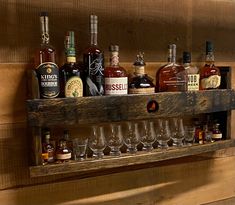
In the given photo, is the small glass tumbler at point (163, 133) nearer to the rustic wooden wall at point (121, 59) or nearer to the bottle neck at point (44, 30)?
the rustic wooden wall at point (121, 59)

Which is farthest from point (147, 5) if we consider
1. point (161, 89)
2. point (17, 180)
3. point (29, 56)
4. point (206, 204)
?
point (206, 204)

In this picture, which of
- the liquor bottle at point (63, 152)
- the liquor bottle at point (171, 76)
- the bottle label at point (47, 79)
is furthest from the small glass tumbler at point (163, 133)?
the bottle label at point (47, 79)

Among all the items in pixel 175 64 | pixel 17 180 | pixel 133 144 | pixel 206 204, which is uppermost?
pixel 175 64

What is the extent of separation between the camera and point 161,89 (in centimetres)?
117

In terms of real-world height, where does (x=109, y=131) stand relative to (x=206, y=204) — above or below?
above

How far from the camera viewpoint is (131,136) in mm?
1156

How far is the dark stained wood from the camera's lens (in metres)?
0.92

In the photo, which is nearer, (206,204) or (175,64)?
(175,64)

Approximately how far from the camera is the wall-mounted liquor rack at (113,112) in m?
0.93

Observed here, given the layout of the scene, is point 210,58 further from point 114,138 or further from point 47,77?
point 47,77

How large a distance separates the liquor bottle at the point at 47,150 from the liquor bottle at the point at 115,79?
258 millimetres

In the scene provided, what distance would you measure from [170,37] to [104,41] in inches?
12.0

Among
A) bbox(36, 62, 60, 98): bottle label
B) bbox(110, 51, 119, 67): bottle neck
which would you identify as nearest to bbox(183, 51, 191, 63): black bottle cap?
bbox(110, 51, 119, 67): bottle neck

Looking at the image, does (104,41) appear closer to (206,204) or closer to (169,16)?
(169,16)
